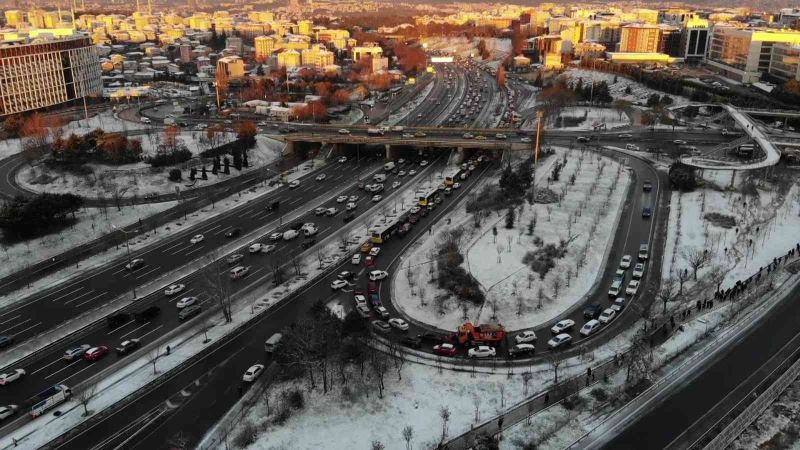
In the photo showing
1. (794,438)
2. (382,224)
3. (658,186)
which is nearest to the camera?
(794,438)

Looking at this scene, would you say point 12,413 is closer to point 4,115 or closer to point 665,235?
point 665,235

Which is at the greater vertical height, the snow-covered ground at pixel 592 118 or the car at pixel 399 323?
the snow-covered ground at pixel 592 118

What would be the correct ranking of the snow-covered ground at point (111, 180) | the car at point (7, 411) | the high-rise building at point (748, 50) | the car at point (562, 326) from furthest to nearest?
the high-rise building at point (748, 50), the snow-covered ground at point (111, 180), the car at point (562, 326), the car at point (7, 411)

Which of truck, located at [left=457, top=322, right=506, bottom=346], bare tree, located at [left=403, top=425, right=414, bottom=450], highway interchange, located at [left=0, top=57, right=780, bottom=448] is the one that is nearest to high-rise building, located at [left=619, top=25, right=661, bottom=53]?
highway interchange, located at [left=0, top=57, right=780, bottom=448]

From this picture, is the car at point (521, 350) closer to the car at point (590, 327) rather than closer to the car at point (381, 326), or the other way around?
the car at point (590, 327)

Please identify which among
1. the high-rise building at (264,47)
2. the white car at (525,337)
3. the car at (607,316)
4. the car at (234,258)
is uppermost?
the high-rise building at (264,47)

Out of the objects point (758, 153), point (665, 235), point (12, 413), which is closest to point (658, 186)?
point (665, 235)

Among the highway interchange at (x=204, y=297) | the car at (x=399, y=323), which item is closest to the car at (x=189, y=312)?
the highway interchange at (x=204, y=297)
